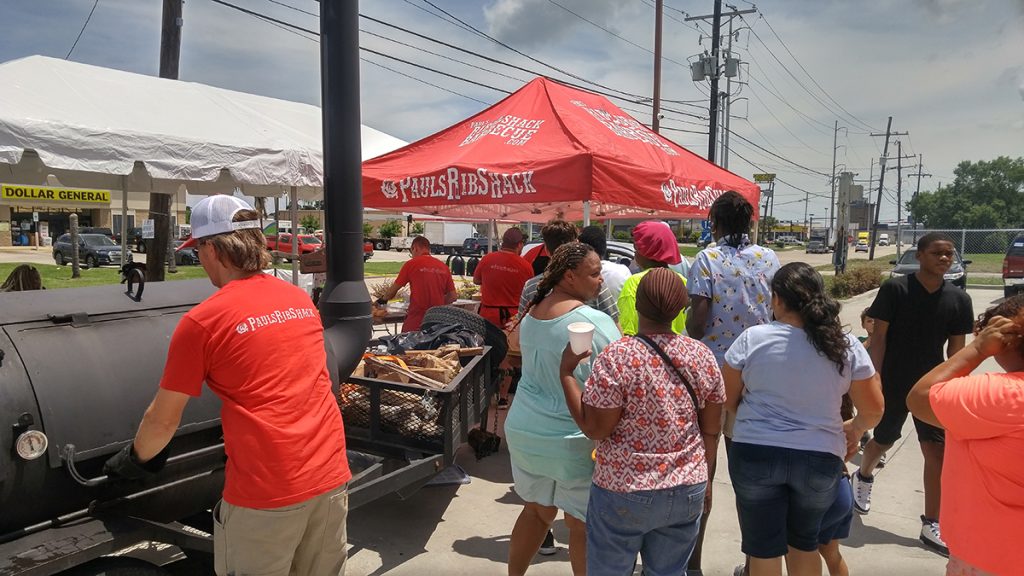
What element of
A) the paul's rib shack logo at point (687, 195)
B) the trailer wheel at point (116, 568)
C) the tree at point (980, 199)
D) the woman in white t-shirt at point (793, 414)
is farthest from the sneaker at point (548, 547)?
the tree at point (980, 199)

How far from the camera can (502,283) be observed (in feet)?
19.8

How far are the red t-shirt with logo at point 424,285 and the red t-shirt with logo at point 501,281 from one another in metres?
0.65

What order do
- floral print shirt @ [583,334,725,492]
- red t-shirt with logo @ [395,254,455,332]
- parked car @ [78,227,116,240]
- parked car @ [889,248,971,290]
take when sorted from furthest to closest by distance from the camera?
1. parked car @ [78,227,116,240]
2. parked car @ [889,248,971,290]
3. red t-shirt with logo @ [395,254,455,332]
4. floral print shirt @ [583,334,725,492]

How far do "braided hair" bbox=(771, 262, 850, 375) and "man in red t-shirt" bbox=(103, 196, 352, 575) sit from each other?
187cm

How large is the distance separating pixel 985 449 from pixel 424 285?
17.1 ft

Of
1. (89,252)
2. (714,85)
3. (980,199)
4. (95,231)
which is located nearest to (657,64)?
Result: (714,85)

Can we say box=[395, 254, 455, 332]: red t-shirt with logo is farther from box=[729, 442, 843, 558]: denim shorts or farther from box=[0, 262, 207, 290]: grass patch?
box=[0, 262, 207, 290]: grass patch

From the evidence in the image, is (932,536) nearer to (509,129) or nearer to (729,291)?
(729,291)

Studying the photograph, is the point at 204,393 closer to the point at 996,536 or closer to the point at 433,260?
the point at 996,536

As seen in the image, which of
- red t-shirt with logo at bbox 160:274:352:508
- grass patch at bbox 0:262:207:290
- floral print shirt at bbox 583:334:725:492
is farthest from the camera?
grass patch at bbox 0:262:207:290

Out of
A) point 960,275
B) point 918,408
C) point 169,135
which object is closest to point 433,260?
point 169,135

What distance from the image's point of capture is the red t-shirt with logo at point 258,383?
2.03 metres

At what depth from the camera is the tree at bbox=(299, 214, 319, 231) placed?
56456 millimetres

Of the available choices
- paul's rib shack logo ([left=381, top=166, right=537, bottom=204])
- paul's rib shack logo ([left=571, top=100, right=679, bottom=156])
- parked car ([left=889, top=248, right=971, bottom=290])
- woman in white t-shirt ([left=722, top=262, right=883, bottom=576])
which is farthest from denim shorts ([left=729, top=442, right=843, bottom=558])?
parked car ([left=889, top=248, right=971, bottom=290])
